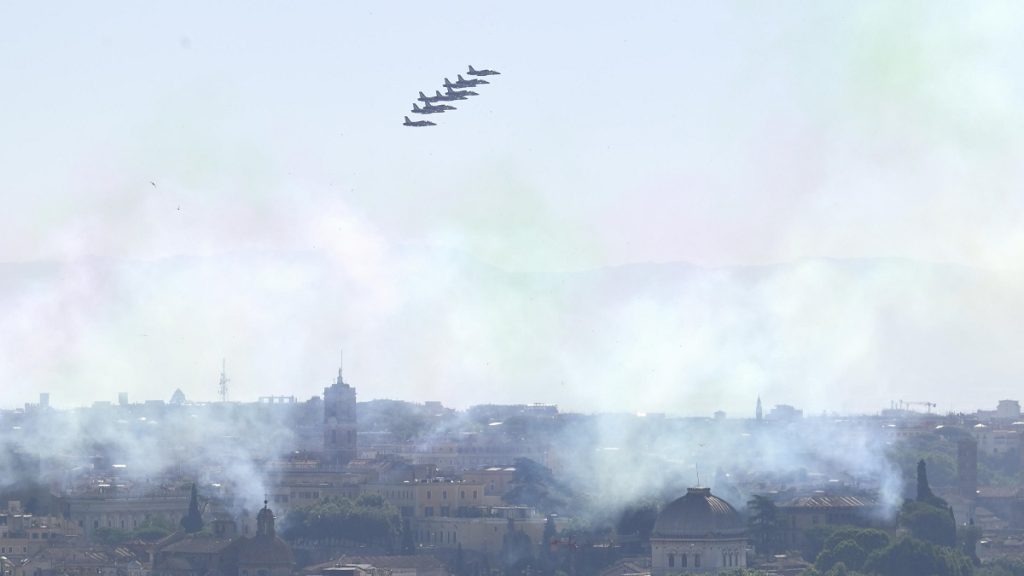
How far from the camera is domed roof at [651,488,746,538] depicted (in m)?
167

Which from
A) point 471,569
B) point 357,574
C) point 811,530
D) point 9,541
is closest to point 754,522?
point 811,530

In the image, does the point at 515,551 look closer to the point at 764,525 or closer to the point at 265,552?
the point at 764,525

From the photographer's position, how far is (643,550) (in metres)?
183

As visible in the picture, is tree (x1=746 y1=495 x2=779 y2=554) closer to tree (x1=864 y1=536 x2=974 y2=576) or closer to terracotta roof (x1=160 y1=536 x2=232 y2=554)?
tree (x1=864 y1=536 x2=974 y2=576)

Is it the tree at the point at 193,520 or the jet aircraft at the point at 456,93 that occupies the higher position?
the jet aircraft at the point at 456,93

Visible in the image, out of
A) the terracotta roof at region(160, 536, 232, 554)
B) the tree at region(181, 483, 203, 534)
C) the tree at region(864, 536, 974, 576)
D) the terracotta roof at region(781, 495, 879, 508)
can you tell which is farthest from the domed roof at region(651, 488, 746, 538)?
the tree at region(181, 483, 203, 534)

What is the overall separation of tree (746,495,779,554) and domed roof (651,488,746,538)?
51.8ft

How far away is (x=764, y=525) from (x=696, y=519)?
21100 millimetres

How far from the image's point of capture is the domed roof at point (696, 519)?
548ft

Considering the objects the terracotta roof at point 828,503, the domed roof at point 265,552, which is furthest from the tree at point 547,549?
the terracotta roof at point 828,503

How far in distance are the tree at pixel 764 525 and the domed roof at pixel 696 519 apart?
15799mm

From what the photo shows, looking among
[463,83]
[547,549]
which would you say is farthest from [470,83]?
[547,549]

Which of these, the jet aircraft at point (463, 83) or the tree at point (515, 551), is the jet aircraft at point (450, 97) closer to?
the jet aircraft at point (463, 83)

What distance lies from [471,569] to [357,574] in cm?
1523
